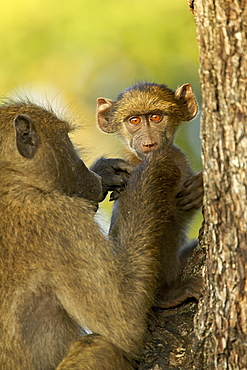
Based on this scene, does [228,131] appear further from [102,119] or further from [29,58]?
[29,58]

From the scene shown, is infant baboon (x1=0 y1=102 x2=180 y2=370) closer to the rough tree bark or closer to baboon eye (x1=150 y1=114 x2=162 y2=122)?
the rough tree bark

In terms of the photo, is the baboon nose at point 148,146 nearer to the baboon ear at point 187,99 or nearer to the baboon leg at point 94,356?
the baboon ear at point 187,99

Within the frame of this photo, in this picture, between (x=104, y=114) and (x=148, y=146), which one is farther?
(x=104, y=114)

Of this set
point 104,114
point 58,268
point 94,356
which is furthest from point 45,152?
point 104,114

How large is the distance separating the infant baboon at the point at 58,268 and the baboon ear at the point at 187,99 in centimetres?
184

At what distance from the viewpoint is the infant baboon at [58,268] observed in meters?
3.48

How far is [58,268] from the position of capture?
11.5ft

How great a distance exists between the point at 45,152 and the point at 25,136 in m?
0.16

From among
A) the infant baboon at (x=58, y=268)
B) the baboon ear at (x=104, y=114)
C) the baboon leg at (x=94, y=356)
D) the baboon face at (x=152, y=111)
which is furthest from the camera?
the baboon ear at (x=104, y=114)

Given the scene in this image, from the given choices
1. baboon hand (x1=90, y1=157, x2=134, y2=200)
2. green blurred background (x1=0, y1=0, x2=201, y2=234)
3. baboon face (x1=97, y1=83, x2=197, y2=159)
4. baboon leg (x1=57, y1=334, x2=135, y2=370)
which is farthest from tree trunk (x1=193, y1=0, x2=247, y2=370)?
green blurred background (x1=0, y1=0, x2=201, y2=234)

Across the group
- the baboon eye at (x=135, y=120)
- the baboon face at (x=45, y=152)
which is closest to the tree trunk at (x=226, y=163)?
the baboon face at (x=45, y=152)

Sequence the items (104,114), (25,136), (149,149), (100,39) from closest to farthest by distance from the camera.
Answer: (25,136)
(149,149)
(104,114)
(100,39)

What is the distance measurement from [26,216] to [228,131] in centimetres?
145

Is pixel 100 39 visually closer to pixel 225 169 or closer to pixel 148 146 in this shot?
pixel 148 146
